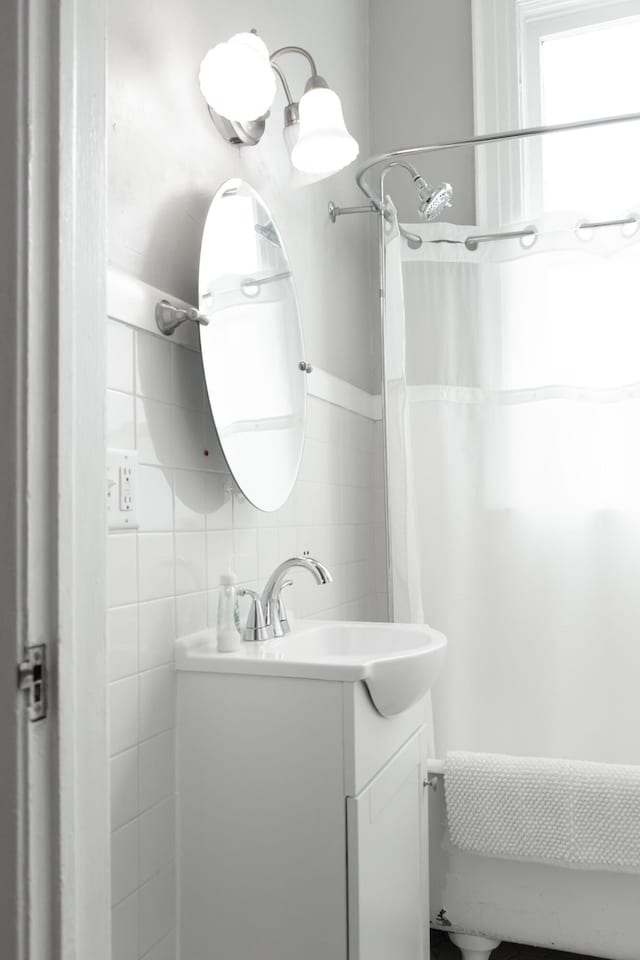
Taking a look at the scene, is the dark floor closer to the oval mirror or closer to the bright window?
the oval mirror

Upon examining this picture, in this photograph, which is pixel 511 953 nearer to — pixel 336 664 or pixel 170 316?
pixel 336 664

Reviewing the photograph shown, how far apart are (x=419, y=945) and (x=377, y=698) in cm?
68

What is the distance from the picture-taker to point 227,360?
1.50 m

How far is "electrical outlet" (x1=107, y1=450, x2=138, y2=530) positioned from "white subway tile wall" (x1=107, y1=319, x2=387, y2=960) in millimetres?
17

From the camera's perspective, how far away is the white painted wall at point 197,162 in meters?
1.28

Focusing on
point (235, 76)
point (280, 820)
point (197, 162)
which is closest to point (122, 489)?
point (280, 820)

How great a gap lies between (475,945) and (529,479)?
3.81 feet

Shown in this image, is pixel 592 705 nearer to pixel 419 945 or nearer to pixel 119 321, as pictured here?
pixel 419 945

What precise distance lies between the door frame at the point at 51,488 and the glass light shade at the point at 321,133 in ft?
3.15

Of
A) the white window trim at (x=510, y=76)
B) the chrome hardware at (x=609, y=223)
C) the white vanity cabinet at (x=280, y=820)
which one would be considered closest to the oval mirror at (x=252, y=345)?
the white vanity cabinet at (x=280, y=820)

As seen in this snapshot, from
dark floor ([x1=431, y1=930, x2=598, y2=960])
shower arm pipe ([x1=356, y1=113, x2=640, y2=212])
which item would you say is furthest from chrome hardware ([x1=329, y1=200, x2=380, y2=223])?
dark floor ([x1=431, y1=930, x2=598, y2=960])

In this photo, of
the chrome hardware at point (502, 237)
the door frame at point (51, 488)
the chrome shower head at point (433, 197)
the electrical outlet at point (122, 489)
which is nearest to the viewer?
the door frame at point (51, 488)

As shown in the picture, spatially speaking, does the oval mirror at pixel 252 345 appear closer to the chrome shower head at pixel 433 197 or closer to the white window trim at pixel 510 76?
the chrome shower head at pixel 433 197

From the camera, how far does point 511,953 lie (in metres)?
2.00
